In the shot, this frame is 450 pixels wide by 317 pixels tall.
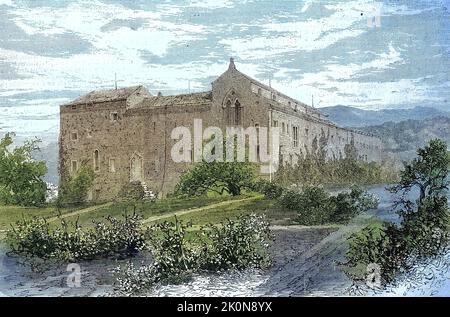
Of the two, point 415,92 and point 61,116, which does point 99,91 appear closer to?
point 61,116

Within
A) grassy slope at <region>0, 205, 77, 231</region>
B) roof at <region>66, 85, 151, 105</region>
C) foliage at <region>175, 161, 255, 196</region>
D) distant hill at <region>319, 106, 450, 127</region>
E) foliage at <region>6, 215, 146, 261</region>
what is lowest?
foliage at <region>6, 215, 146, 261</region>

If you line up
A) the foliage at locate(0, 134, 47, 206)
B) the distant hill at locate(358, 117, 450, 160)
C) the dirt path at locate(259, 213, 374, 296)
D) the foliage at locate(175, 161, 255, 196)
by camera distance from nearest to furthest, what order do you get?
1. the dirt path at locate(259, 213, 374, 296)
2. the distant hill at locate(358, 117, 450, 160)
3. the foliage at locate(175, 161, 255, 196)
4. the foliage at locate(0, 134, 47, 206)

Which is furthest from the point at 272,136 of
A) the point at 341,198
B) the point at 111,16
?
the point at 111,16

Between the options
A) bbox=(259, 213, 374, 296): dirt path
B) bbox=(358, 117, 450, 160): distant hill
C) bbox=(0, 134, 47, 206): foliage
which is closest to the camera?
bbox=(259, 213, 374, 296): dirt path

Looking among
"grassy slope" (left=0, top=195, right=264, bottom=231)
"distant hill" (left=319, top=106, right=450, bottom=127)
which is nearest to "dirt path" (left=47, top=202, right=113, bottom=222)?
"grassy slope" (left=0, top=195, right=264, bottom=231)

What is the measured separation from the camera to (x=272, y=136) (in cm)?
559

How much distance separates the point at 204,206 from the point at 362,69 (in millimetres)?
1765

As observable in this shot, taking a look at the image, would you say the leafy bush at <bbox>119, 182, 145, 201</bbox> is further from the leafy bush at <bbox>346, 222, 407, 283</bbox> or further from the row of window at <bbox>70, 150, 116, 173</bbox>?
the leafy bush at <bbox>346, 222, 407, 283</bbox>

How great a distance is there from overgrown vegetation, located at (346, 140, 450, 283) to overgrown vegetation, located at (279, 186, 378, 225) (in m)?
0.19

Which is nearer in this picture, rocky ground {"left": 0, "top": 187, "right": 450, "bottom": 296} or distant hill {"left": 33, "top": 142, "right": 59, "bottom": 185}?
rocky ground {"left": 0, "top": 187, "right": 450, "bottom": 296}

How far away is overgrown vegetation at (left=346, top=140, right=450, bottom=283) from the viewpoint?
543 cm

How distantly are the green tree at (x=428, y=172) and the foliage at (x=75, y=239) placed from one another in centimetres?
224

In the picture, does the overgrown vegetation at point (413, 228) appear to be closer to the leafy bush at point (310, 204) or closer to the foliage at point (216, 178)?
the leafy bush at point (310, 204)

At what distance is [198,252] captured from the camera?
5.48 m
